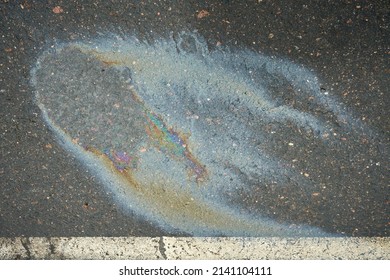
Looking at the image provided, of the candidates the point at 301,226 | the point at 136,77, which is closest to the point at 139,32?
the point at 136,77

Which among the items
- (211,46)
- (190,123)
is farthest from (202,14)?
(190,123)

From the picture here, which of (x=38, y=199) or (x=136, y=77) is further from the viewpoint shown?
(x=38, y=199)

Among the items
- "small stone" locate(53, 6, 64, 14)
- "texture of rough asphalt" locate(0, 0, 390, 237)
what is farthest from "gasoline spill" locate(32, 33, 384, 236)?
"small stone" locate(53, 6, 64, 14)

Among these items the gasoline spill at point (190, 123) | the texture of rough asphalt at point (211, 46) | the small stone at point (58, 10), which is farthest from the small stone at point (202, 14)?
the small stone at point (58, 10)

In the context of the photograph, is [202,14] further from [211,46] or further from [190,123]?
[190,123]

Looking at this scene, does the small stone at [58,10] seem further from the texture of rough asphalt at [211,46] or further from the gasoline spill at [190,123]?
the gasoline spill at [190,123]

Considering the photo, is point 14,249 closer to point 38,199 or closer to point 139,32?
point 38,199

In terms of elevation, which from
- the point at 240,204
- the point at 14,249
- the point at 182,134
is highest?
the point at 182,134
